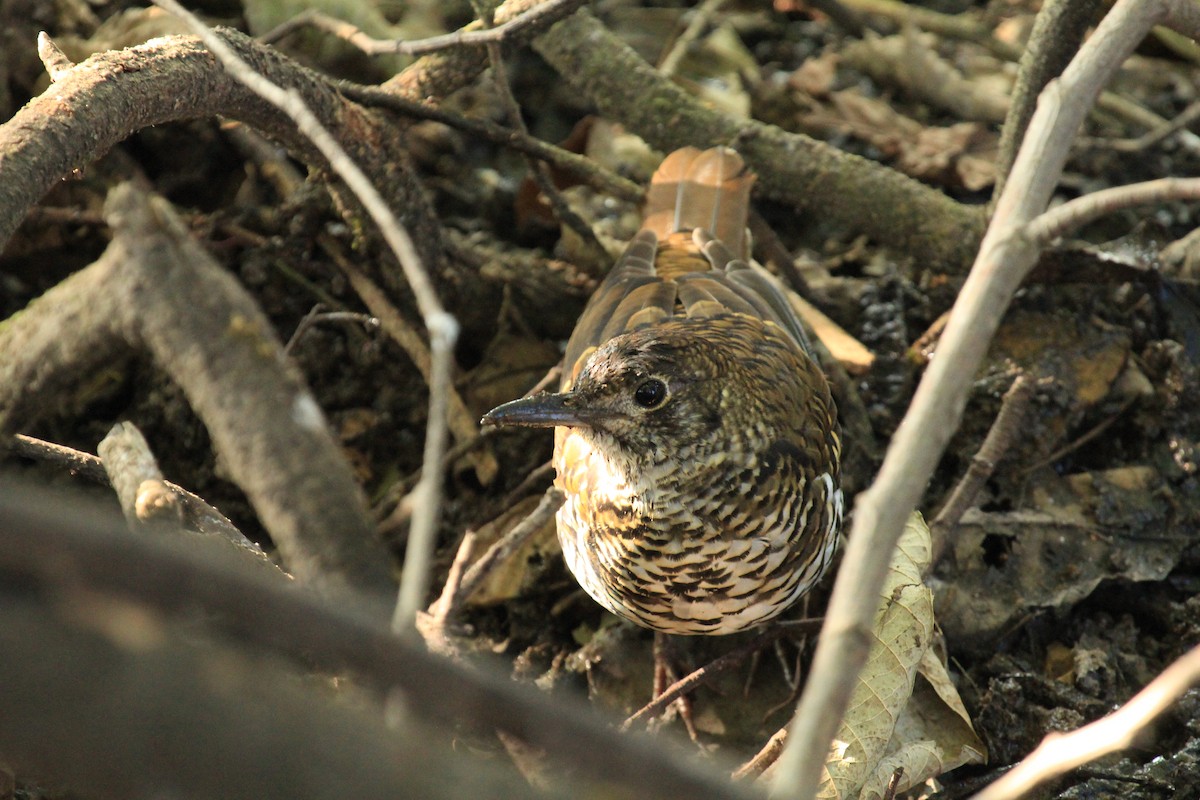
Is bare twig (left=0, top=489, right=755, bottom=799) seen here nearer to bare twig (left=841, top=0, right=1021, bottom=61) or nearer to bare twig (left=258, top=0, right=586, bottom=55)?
bare twig (left=258, top=0, right=586, bottom=55)

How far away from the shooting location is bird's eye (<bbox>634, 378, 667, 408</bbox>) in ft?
9.53

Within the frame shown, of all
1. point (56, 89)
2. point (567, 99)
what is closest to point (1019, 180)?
point (56, 89)

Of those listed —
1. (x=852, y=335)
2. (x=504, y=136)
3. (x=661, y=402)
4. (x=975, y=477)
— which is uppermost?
(x=504, y=136)

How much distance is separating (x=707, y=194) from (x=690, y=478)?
1.37 meters

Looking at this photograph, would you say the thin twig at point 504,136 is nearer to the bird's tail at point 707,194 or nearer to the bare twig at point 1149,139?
the bird's tail at point 707,194

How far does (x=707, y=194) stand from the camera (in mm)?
3984

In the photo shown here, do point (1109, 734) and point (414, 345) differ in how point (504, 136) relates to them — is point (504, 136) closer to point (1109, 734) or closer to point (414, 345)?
point (414, 345)

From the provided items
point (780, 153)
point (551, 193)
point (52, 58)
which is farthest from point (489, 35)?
point (780, 153)

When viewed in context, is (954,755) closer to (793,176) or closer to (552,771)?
(552,771)

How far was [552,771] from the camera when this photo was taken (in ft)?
9.23

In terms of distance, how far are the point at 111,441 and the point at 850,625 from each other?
157cm

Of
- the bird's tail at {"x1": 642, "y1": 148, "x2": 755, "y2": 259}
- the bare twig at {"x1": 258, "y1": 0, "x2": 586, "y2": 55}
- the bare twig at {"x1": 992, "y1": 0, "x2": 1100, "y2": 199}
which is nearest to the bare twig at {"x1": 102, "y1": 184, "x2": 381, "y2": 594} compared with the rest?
the bare twig at {"x1": 258, "y1": 0, "x2": 586, "y2": 55}

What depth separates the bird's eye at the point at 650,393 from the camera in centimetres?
290

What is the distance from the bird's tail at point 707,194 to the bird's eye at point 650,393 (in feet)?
4.05
